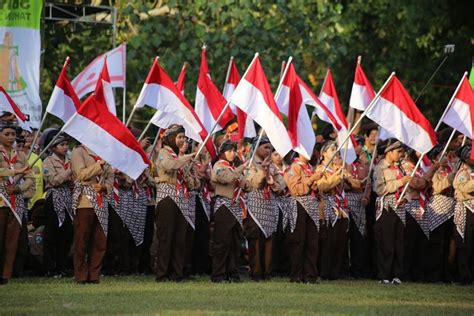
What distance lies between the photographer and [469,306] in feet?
56.5

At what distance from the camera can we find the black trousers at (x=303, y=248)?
19.8m

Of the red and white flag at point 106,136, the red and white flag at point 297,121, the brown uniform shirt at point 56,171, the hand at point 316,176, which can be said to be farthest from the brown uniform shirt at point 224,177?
the brown uniform shirt at point 56,171

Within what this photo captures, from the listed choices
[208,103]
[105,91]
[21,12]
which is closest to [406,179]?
[208,103]

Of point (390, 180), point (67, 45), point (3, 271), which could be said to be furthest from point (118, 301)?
point (67, 45)

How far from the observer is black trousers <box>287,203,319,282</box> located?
65.1ft

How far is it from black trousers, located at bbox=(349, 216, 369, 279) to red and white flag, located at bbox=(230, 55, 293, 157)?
318cm

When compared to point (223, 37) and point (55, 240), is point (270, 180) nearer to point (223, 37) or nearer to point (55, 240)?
point (55, 240)

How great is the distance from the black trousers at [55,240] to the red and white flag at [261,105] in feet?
9.64

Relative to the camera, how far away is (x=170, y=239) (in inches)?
753

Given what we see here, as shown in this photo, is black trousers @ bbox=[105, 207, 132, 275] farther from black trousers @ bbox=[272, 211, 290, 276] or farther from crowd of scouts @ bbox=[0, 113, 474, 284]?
black trousers @ bbox=[272, 211, 290, 276]

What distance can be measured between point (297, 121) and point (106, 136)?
9.19 feet

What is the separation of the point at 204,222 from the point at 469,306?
4.87 metres

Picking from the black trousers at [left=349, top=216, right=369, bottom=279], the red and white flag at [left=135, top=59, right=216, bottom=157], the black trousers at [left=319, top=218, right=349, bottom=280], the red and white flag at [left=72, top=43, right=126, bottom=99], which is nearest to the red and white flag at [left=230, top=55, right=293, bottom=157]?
the red and white flag at [left=135, top=59, right=216, bottom=157]

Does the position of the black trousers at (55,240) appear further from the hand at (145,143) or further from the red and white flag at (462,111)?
the red and white flag at (462,111)
